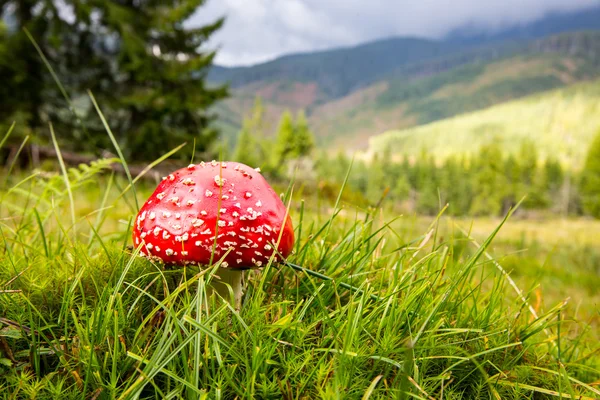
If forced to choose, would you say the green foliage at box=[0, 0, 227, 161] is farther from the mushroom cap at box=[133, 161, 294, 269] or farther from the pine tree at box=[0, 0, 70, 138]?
the mushroom cap at box=[133, 161, 294, 269]

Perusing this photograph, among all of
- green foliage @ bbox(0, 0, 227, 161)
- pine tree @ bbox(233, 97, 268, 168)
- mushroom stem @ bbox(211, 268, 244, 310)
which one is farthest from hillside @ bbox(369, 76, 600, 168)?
mushroom stem @ bbox(211, 268, 244, 310)

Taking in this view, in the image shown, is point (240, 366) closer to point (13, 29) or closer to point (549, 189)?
point (13, 29)

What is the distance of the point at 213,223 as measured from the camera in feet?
4.40

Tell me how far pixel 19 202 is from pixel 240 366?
397 cm

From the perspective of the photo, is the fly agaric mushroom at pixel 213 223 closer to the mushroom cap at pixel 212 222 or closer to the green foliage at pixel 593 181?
the mushroom cap at pixel 212 222

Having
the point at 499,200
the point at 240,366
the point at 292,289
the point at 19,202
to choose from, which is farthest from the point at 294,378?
the point at 499,200

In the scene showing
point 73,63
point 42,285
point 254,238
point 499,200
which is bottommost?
point 499,200

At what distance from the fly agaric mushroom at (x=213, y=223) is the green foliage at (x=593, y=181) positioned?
2165 inches

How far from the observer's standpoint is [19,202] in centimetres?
403

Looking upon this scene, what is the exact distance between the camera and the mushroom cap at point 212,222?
132 cm

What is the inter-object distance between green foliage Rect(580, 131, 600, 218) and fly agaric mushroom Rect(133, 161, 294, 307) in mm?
54986

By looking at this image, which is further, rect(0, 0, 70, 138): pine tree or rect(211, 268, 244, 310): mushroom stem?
rect(0, 0, 70, 138): pine tree

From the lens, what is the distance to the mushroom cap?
1.32 metres

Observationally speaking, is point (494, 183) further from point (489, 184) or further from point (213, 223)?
point (213, 223)
